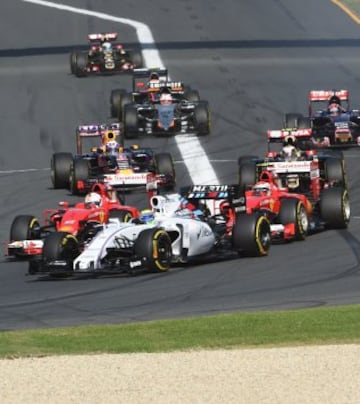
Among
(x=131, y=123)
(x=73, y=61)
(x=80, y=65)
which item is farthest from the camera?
(x=73, y=61)

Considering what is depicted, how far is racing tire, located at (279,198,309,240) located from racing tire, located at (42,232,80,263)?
426cm

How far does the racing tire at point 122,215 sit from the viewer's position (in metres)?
27.6

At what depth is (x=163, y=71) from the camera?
155ft

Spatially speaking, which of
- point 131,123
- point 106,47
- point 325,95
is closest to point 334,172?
point 325,95

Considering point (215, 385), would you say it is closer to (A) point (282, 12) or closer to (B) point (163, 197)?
(B) point (163, 197)

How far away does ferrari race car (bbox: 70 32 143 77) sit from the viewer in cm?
5369

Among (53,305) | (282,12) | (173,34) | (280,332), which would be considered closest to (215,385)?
(280,332)

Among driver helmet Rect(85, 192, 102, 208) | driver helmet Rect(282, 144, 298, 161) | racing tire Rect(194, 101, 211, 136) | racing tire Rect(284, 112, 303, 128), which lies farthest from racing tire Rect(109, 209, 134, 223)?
racing tire Rect(194, 101, 211, 136)

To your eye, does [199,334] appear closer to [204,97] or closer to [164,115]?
[164,115]

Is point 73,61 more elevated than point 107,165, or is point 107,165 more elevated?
point 73,61

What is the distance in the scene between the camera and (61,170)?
3656 cm

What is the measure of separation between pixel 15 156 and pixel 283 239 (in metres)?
15.3

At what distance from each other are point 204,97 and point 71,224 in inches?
915

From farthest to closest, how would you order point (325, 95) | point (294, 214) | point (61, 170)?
point (325, 95) < point (61, 170) < point (294, 214)
